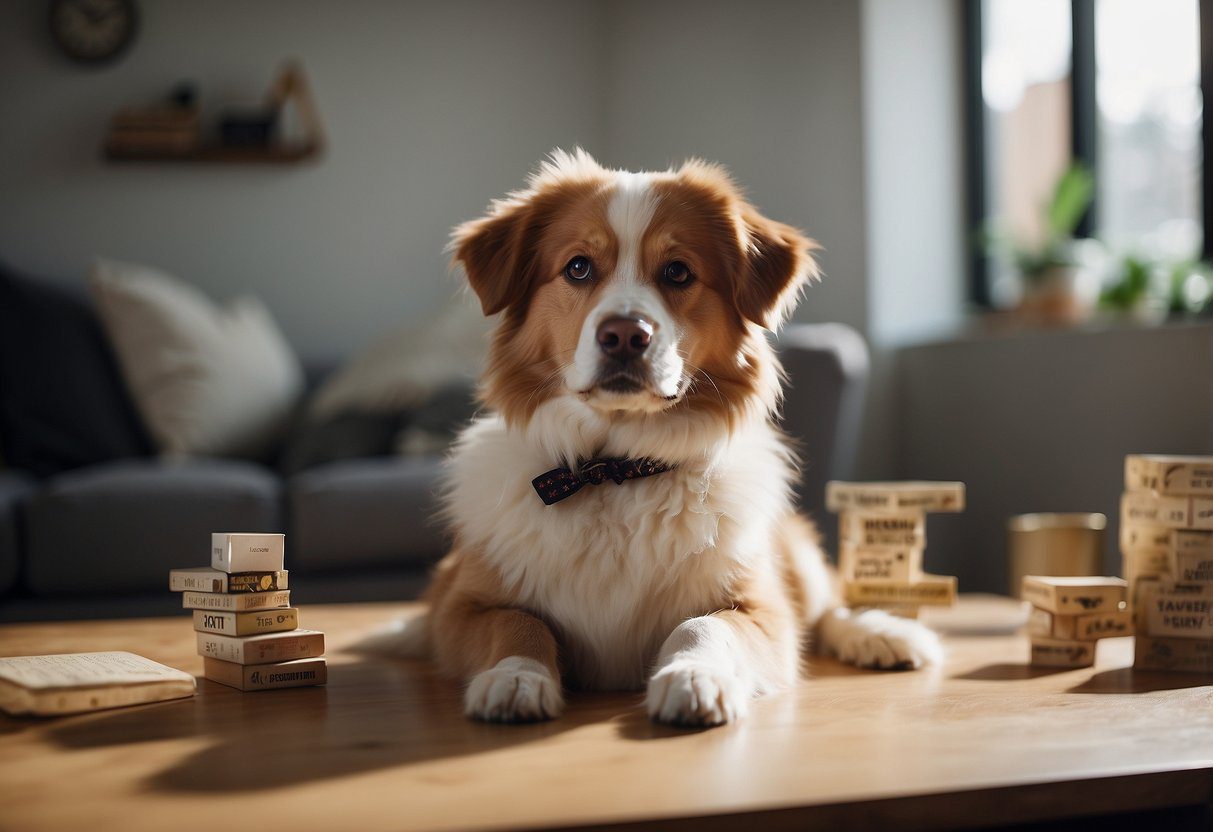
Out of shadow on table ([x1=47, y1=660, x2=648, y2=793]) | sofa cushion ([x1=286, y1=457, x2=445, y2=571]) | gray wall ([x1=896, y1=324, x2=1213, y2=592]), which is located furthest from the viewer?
sofa cushion ([x1=286, y1=457, x2=445, y2=571])

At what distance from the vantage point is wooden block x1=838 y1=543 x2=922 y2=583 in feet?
5.91

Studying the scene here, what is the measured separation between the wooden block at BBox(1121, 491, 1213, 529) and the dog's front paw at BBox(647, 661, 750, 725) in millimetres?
725

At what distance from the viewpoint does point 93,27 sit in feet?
13.3

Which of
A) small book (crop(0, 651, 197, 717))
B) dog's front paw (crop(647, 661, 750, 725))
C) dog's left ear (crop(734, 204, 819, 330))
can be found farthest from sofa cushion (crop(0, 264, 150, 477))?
dog's front paw (crop(647, 661, 750, 725))

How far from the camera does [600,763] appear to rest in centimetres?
103

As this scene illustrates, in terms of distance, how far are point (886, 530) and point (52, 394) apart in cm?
272

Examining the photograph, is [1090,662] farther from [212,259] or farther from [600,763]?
[212,259]

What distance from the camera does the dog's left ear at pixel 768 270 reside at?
1541 mm

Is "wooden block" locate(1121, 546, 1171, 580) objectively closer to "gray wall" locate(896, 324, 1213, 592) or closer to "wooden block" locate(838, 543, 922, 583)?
"wooden block" locate(838, 543, 922, 583)

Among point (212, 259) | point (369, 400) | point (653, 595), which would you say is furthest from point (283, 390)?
point (653, 595)

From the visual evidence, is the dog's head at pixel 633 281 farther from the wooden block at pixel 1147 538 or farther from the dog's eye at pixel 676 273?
the wooden block at pixel 1147 538

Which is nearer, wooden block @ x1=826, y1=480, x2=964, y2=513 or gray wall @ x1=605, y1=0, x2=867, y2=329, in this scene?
wooden block @ x1=826, y1=480, x2=964, y2=513

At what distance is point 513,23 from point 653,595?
3630 millimetres

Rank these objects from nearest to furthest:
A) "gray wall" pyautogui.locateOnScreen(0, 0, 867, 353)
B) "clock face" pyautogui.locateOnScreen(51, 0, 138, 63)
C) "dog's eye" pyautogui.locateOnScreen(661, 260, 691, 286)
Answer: "dog's eye" pyautogui.locateOnScreen(661, 260, 691, 286)
"gray wall" pyautogui.locateOnScreen(0, 0, 867, 353)
"clock face" pyautogui.locateOnScreen(51, 0, 138, 63)
